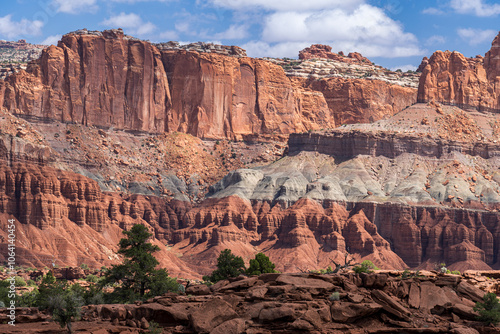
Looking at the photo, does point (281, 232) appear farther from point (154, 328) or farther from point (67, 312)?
point (154, 328)

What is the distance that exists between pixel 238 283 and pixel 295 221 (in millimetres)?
136521

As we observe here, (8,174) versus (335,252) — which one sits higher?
(8,174)

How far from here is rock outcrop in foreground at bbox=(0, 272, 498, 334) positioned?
180ft

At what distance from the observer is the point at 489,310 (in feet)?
194

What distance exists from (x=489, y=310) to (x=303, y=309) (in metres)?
11.4

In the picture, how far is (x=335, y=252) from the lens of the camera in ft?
625

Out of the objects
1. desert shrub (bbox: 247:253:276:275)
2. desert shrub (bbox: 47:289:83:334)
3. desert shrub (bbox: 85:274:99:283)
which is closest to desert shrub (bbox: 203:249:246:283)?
desert shrub (bbox: 247:253:276:275)

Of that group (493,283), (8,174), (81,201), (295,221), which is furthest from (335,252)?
(493,283)

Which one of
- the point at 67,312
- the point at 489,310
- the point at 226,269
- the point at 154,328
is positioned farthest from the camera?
the point at 226,269

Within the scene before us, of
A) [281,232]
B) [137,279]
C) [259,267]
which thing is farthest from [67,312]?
[281,232]

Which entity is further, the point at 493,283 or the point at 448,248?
the point at 448,248

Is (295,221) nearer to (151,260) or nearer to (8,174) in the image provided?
(8,174)

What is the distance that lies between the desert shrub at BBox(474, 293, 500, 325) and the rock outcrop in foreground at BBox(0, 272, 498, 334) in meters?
0.48

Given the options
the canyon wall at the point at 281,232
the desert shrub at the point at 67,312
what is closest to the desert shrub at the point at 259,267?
the desert shrub at the point at 67,312
